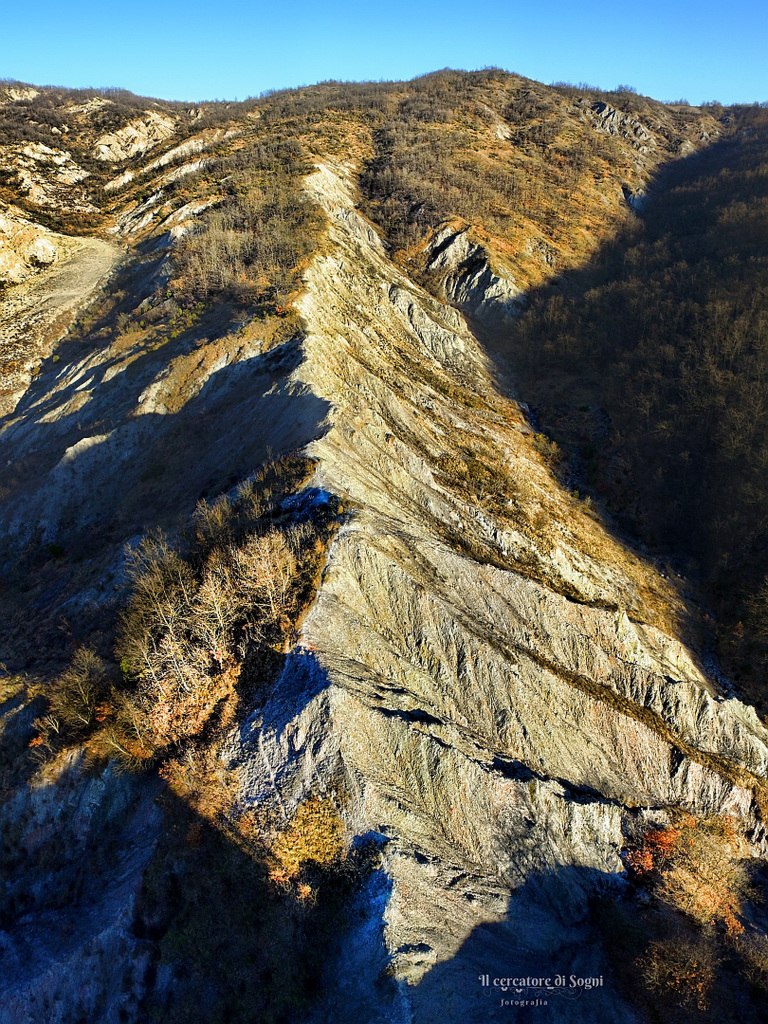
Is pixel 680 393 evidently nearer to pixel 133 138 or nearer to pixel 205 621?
pixel 205 621

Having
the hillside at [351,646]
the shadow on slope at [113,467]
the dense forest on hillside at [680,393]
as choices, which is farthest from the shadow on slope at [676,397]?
the shadow on slope at [113,467]

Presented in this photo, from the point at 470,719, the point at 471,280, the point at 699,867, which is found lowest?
the point at 699,867

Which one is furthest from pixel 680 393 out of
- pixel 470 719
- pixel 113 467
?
pixel 113 467

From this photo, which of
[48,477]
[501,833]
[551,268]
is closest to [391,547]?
[501,833]

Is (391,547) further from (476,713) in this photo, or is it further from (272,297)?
(272,297)

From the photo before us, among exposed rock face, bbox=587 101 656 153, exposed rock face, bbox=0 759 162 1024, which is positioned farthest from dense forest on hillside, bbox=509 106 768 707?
exposed rock face, bbox=587 101 656 153

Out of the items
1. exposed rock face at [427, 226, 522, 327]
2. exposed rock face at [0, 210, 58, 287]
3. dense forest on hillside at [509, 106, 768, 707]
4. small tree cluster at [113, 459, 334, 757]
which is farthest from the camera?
exposed rock face at [427, 226, 522, 327]

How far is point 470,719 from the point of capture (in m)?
20.2

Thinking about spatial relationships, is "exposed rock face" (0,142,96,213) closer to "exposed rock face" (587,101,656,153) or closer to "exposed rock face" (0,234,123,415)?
"exposed rock face" (0,234,123,415)

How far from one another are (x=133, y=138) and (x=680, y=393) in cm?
8987

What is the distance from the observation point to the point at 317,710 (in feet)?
53.0

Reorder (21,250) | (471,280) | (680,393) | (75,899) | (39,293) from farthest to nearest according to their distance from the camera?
(471,280), (21,250), (39,293), (680,393), (75,899)

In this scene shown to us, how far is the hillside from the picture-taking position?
14.3 m

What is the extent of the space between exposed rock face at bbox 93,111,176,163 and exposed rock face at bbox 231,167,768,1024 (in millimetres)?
70899
